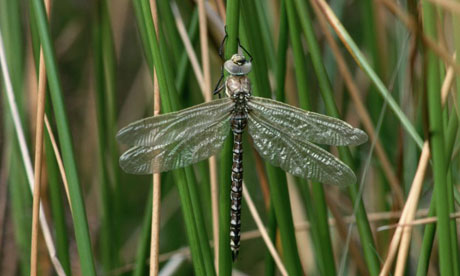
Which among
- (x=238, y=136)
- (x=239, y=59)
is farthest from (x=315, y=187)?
(x=239, y=59)

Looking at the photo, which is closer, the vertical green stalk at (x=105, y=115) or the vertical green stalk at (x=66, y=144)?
the vertical green stalk at (x=66, y=144)

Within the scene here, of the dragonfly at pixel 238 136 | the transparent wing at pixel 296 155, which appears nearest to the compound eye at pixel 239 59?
the dragonfly at pixel 238 136

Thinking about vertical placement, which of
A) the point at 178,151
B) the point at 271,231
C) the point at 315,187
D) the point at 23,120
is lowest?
the point at 271,231

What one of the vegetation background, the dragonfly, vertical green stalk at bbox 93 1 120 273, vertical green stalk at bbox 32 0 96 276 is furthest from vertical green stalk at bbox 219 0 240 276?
vertical green stalk at bbox 93 1 120 273

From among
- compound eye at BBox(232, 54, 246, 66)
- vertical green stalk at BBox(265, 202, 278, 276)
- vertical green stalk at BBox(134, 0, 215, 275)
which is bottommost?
vertical green stalk at BBox(265, 202, 278, 276)

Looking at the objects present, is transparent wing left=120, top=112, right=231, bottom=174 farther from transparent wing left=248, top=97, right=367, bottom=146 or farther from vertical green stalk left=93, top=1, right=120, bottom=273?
vertical green stalk left=93, top=1, right=120, bottom=273

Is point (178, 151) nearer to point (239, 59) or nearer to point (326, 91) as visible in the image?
point (239, 59)

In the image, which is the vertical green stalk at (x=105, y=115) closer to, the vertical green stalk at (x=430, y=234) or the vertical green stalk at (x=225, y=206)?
the vertical green stalk at (x=225, y=206)
